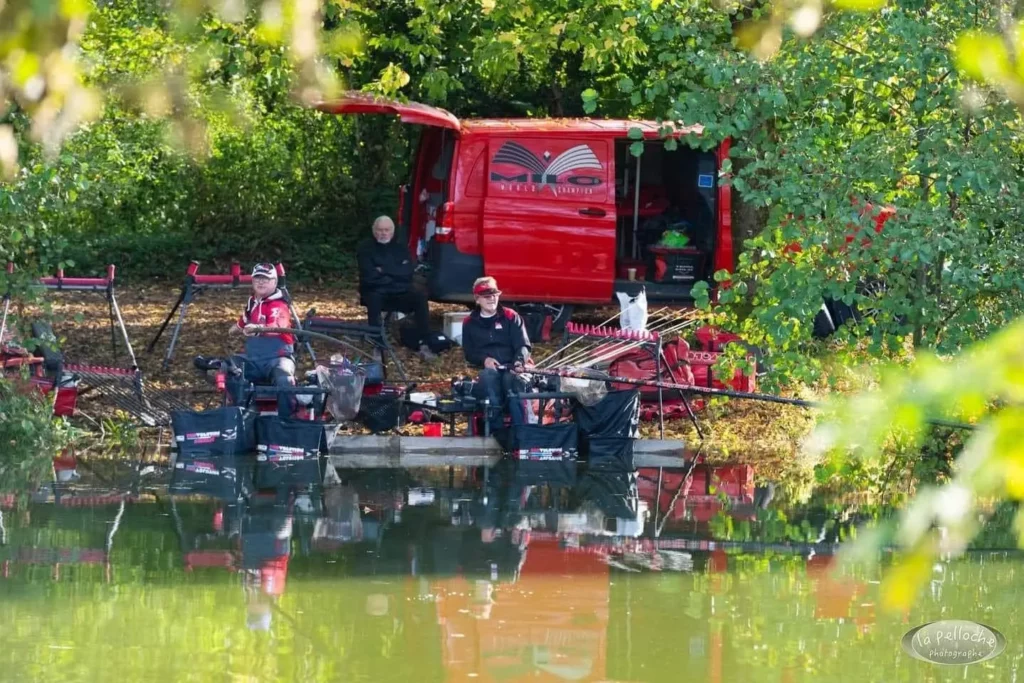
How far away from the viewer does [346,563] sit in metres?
7.93

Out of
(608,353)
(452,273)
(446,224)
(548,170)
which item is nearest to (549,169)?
(548,170)

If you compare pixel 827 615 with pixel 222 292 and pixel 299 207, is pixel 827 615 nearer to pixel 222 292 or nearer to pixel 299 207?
pixel 222 292

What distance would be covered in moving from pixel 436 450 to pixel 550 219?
388 cm

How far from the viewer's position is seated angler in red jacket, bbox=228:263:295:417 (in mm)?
11344

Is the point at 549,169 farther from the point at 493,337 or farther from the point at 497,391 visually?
the point at 497,391

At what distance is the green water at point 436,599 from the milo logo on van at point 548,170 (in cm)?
558

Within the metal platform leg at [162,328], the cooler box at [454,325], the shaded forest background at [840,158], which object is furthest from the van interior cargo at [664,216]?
the metal platform leg at [162,328]

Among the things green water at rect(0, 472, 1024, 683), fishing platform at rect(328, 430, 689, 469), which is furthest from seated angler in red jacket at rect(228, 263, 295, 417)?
green water at rect(0, 472, 1024, 683)

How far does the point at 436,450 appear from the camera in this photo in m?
11.2

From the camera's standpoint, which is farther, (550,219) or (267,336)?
(550,219)

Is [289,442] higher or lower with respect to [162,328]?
lower

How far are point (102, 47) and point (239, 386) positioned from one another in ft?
21.1

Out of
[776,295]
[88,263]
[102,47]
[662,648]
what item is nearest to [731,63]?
[776,295]

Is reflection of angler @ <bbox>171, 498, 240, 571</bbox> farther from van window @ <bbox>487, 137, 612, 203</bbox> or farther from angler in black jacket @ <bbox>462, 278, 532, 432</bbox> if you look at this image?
van window @ <bbox>487, 137, 612, 203</bbox>
